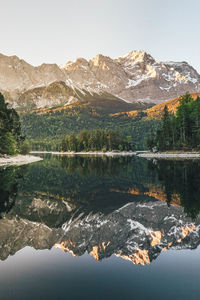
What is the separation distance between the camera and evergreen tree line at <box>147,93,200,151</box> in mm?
95688

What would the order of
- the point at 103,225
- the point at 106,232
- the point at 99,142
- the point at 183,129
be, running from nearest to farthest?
the point at 106,232 → the point at 103,225 → the point at 183,129 → the point at 99,142

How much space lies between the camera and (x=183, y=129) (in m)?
99.0

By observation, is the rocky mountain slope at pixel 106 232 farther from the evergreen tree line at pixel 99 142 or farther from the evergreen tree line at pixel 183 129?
the evergreen tree line at pixel 99 142

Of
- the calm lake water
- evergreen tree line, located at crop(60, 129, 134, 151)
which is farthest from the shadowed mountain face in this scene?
evergreen tree line, located at crop(60, 129, 134, 151)

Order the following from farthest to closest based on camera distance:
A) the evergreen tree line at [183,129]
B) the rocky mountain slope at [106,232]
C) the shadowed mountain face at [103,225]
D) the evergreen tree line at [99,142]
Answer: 1. the evergreen tree line at [99,142]
2. the evergreen tree line at [183,129]
3. the shadowed mountain face at [103,225]
4. the rocky mountain slope at [106,232]

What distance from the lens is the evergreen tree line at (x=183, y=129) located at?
314 ft

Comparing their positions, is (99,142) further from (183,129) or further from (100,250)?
(100,250)

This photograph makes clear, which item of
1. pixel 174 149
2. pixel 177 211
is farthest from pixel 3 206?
pixel 174 149

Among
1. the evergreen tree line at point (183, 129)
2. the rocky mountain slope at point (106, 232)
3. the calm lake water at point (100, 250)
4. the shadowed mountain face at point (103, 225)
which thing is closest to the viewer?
the calm lake water at point (100, 250)

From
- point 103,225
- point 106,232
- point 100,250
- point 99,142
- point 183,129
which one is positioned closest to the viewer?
point 100,250

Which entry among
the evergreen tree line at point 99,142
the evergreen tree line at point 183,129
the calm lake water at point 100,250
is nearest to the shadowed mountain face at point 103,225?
the calm lake water at point 100,250

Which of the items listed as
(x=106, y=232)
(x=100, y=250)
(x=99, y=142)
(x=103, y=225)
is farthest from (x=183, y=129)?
(x=100, y=250)

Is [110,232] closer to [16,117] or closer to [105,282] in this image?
[105,282]

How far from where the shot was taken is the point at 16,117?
3652 inches
